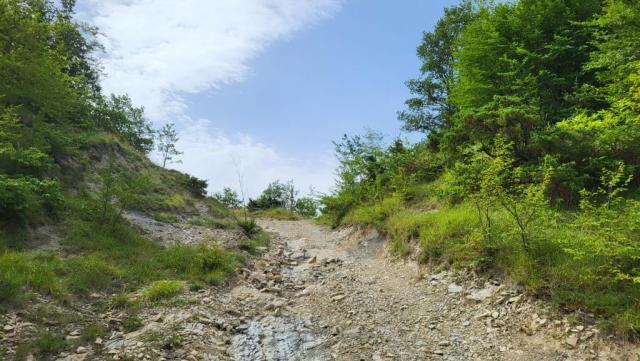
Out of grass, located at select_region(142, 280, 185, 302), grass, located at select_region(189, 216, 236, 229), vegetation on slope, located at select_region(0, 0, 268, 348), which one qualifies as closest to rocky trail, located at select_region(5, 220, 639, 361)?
grass, located at select_region(142, 280, 185, 302)

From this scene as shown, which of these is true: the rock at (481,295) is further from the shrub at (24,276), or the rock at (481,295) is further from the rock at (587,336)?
the shrub at (24,276)

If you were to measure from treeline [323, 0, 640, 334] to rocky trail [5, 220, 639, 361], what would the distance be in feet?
1.90

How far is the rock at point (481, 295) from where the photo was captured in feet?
22.7

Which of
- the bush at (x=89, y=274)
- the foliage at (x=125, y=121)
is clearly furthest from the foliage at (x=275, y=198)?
the bush at (x=89, y=274)

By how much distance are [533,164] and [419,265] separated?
408cm

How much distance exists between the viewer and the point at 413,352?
19.2ft

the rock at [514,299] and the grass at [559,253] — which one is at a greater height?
the grass at [559,253]

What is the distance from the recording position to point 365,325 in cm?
697

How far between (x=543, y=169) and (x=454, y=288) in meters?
3.46

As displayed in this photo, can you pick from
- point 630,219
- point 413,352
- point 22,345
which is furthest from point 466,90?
point 22,345

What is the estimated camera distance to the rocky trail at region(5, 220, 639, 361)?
5527mm

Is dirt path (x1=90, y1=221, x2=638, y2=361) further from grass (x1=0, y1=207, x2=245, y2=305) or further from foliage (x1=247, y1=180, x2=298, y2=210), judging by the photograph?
foliage (x1=247, y1=180, x2=298, y2=210)

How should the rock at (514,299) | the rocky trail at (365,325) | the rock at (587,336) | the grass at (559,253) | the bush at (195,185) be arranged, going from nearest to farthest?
the rock at (587,336)
the grass at (559,253)
the rocky trail at (365,325)
the rock at (514,299)
the bush at (195,185)

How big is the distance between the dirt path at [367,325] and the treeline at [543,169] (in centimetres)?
56
